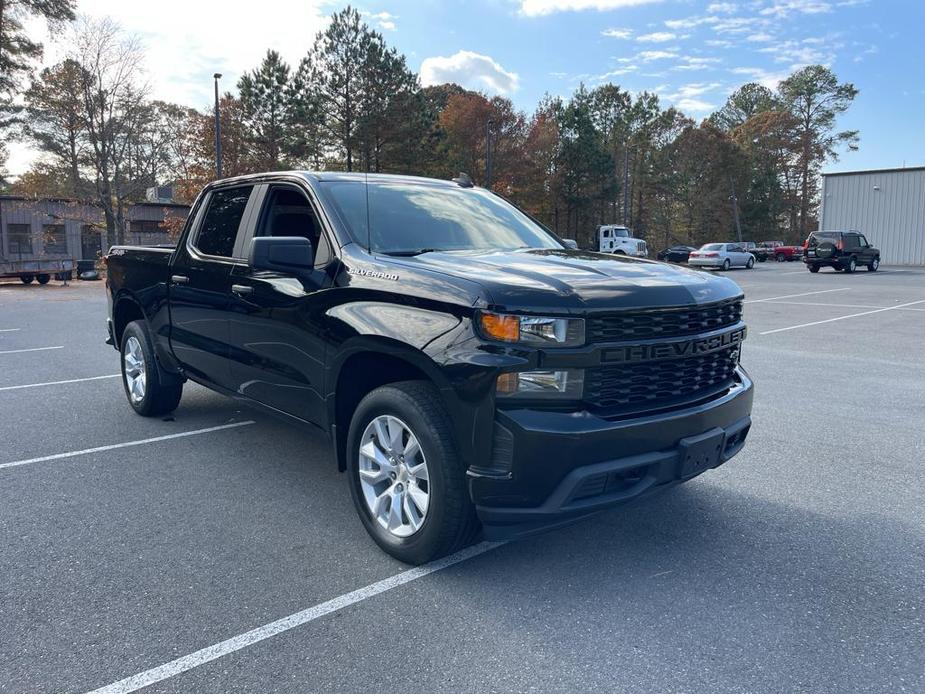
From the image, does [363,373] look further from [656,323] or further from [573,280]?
[656,323]

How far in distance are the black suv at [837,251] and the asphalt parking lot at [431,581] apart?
30612mm

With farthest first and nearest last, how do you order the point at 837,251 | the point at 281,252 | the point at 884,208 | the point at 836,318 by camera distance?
1. the point at 884,208
2. the point at 837,251
3. the point at 836,318
4. the point at 281,252

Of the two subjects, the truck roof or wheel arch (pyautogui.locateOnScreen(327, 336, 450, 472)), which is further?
the truck roof

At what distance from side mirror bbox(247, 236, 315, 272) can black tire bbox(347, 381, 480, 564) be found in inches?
31.0

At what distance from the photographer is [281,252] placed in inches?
140

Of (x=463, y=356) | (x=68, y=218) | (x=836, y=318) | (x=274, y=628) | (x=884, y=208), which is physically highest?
(x=884, y=208)

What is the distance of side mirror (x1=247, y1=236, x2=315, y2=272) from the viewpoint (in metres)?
3.56

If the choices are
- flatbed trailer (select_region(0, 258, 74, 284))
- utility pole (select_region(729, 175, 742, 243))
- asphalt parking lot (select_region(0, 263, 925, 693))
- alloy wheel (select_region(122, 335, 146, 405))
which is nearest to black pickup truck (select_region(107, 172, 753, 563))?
asphalt parking lot (select_region(0, 263, 925, 693))

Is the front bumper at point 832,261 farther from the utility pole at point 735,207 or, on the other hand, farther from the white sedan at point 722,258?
the utility pole at point 735,207

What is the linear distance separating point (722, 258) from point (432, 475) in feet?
128

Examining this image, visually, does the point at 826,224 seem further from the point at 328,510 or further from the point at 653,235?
the point at 328,510

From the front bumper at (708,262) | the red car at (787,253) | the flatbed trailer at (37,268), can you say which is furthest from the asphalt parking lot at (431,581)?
the red car at (787,253)

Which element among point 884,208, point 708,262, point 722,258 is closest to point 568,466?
point 722,258

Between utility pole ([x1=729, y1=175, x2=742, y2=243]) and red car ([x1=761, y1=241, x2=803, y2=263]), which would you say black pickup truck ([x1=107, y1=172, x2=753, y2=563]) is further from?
utility pole ([x1=729, y1=175, x2=742, y2=243])
